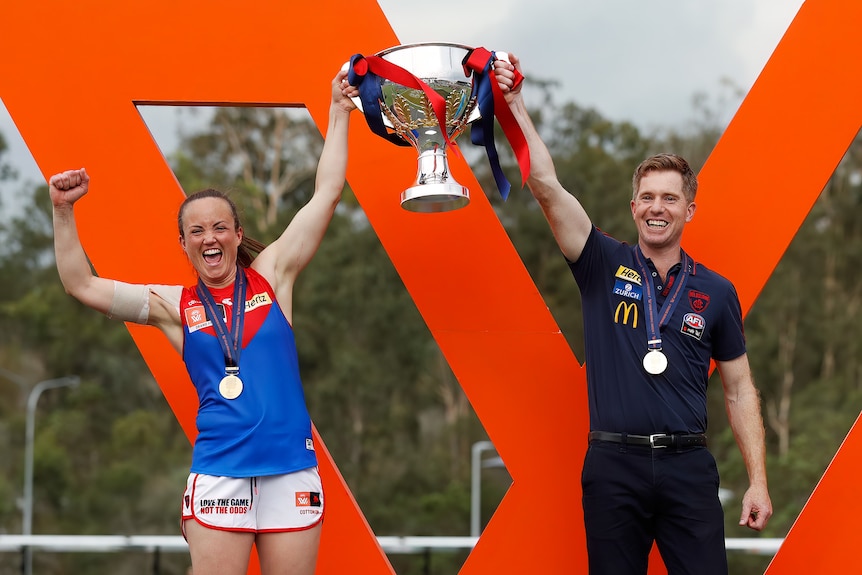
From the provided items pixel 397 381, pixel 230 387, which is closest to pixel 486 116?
pixel 230 387

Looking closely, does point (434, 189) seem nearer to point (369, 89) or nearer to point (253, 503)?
point (369, 89)

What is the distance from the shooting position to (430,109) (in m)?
2.50

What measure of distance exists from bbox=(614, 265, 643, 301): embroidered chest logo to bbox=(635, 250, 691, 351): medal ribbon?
0.02 metres

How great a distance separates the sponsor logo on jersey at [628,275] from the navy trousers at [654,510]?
416mm

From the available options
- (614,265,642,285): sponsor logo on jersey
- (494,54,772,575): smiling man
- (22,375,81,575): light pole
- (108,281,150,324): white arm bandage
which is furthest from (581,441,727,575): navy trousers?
(22,375,81,575): light pole

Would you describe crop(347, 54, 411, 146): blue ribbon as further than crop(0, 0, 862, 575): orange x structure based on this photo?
No

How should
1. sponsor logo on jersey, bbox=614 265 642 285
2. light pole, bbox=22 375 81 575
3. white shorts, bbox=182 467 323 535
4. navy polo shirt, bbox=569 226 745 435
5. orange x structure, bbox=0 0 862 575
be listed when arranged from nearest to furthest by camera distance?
white shorts, bbox=182 467 323 535 → navy polo shirt, bbox=569 226 745 435 → sponsor logo on jersey, bbox=614 265 642 285 → orange x structure, bbox=0 0 862 575 → light pole, bbox=22 375 81 575

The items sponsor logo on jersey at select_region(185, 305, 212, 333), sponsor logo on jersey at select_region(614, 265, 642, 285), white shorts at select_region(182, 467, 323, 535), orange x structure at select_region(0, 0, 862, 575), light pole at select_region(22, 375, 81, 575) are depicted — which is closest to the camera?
white shorts at select_region(182, 467, 323, 535)

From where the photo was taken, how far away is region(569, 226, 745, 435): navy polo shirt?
243 cm

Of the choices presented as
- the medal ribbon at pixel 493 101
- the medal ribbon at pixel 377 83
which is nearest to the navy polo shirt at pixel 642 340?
the medal ribbon at pixel 493 101

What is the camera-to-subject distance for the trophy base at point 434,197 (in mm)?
2477

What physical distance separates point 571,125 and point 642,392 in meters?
21.8

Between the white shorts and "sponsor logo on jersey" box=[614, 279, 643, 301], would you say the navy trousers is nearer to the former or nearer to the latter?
"sponsor logo on jersey" box=[614, 279, 643, 301]

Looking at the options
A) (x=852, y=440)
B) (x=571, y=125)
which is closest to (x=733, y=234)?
(x=852, y=440)
